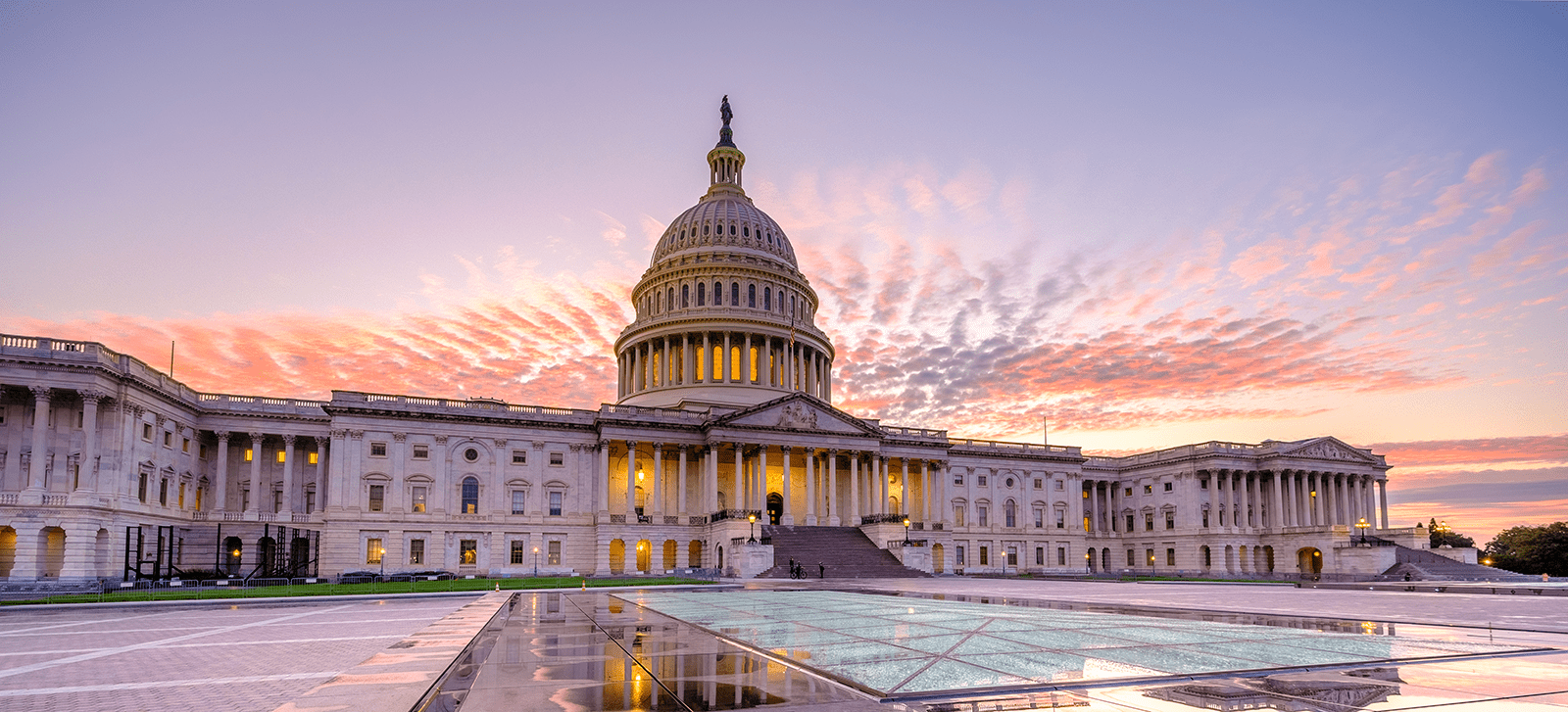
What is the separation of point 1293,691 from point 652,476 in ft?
250

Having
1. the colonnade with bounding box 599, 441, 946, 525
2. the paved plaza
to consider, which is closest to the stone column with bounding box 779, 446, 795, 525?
the colonnade with bounding box 599, 441, 946, 525

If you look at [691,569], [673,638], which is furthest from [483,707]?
[691,569]

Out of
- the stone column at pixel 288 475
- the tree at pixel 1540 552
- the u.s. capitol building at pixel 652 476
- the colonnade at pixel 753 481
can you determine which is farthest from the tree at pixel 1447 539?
the stone column at pixel 288 475

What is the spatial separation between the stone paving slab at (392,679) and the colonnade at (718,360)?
271 ft

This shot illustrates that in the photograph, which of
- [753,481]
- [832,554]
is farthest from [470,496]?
[832,554]

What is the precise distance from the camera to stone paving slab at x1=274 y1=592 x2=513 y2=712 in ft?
28.3

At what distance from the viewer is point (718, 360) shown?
10144 cm

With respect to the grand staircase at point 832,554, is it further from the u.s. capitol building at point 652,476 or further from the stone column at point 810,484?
the stone column at point 810,484

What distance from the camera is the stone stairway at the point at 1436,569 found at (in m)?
73.4

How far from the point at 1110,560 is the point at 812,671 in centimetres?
10735

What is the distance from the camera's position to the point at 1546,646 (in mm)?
12797

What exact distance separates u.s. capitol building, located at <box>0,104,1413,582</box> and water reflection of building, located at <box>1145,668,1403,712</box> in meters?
56.0

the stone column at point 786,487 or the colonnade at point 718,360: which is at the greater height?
the colonnade at point 718,360

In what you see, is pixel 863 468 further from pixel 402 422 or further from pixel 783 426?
pixel 402 422
